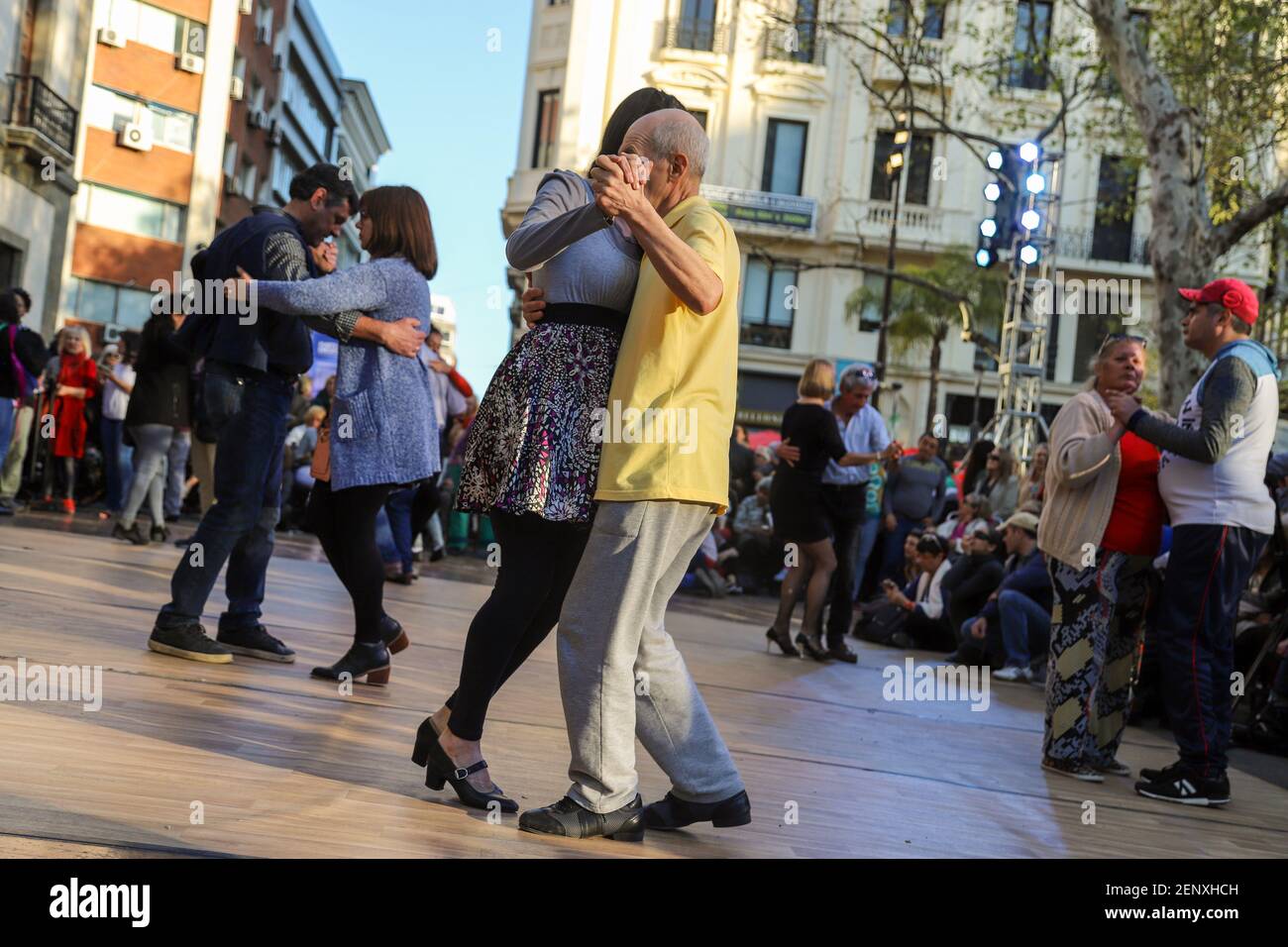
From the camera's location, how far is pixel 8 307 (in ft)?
→ 41.6

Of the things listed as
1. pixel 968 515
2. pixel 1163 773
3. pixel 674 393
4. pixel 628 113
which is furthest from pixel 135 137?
pixel 674 393

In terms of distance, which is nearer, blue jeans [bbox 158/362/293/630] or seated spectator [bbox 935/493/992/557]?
blue jeans [bbox 158/362/293/630]

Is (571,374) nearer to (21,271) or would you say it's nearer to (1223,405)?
(1223,405)

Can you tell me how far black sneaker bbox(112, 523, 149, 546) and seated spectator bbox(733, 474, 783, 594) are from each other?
730 cm

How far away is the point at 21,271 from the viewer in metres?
24.0

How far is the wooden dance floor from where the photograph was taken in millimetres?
3492

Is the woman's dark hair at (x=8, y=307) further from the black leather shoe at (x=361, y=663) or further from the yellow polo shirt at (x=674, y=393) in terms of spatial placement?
the yellow polo shirt at (x=674, y=393)

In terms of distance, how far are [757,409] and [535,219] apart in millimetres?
35198

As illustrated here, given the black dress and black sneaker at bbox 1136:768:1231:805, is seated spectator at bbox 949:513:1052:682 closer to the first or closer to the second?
the black dress

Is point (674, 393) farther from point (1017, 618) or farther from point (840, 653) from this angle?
point (1017, 618)

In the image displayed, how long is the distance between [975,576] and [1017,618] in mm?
1101

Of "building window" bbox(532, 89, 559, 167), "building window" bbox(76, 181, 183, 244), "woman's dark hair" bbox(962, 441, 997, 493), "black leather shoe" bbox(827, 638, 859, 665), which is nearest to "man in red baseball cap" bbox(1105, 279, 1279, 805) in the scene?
"black leather shoe" bbox(827, 638, 859, 665)

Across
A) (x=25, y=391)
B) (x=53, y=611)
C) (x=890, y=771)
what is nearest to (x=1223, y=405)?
(x=890, y=771)

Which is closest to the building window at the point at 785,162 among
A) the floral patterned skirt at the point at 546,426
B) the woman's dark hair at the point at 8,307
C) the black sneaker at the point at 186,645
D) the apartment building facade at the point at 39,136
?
the apartment building facade at the point at 39,136
